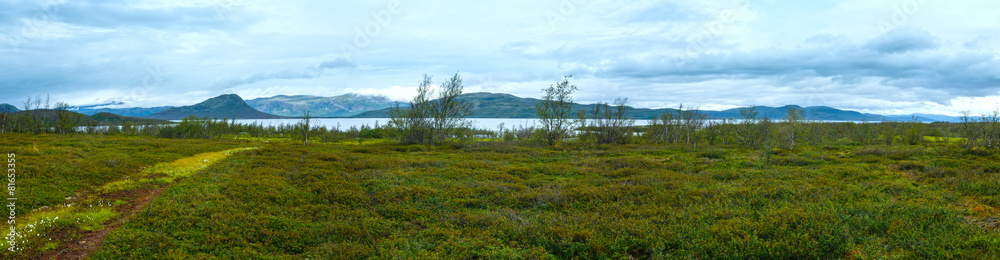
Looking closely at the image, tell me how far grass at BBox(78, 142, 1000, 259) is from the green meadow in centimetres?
5

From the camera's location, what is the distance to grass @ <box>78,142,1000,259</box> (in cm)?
725

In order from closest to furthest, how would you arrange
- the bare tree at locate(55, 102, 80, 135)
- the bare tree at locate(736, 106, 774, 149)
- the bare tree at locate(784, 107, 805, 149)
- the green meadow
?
the green meadow → the bare tree at locate(784, 107, 805, 149) → the bare tree at locate(736, 106, 774, 149) → the bare tree at locate(55, 102, 80, 135)

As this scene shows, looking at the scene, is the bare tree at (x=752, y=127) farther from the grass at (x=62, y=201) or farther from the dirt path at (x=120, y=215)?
the grass at (x=62, y=201)

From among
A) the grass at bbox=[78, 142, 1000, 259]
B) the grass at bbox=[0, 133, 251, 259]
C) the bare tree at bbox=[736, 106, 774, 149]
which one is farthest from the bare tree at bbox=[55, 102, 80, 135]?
the bare tree at bbox=[736, 106, 774, 149]

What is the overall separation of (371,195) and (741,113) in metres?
39.4

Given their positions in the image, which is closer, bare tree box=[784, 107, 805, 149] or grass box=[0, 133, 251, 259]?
grass box=[0, 133, 251, 259]

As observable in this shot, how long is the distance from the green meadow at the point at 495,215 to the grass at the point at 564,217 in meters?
0.05

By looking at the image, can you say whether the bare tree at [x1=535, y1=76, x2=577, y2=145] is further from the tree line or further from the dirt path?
the dirt path

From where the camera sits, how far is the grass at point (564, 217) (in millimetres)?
7246

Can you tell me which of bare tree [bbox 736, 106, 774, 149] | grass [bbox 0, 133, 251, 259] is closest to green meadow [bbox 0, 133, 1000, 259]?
grass [bbox 0, 133, 251, 259]

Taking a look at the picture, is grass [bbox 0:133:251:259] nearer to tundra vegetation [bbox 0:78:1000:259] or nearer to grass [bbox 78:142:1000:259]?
tundra vegetation [bbox 0:78:1000:259]

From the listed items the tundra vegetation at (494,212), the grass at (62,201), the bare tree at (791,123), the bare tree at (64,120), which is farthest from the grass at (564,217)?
the bare tree at (64,120)

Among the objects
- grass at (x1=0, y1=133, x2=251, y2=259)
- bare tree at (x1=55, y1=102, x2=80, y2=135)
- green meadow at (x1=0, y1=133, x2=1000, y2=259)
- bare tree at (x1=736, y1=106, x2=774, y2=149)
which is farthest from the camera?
bare tree at (x1=55, y1=102, x2=80, y2=135)

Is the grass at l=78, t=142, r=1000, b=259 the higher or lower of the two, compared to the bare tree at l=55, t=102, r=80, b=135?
lower
